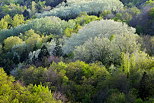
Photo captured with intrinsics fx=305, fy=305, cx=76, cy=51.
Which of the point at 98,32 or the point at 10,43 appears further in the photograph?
the point at 10,43

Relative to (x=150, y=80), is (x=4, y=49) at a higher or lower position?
lower

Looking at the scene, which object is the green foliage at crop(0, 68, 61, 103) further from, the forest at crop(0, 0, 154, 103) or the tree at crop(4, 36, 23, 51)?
the tree at crop(4, 36, 23, 51)

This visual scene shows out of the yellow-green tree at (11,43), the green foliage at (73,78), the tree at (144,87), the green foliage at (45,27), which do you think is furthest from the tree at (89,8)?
the tree at (144,87)

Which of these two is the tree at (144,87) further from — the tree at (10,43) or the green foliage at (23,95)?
the tree at (10,43)

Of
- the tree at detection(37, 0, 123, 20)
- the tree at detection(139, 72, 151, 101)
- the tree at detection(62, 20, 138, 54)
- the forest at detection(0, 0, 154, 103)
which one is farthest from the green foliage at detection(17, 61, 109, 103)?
the tree at detection(37, 0, 123, 20)

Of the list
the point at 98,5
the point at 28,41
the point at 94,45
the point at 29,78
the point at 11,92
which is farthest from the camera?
the point at 98,5

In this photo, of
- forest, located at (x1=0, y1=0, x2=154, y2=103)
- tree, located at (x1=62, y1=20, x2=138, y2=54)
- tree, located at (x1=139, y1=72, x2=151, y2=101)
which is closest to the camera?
forest, located at (x1=0, y1=0, x2=154, y2=103)

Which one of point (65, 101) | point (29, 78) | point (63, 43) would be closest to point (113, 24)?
point (63, 43)

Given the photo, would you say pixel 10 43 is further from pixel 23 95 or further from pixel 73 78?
pixel 23 95

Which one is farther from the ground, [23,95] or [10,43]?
[23,95]

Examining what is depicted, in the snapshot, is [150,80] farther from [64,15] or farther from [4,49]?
[64,15]

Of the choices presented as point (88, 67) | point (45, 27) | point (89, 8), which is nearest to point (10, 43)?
point (45, 27)
